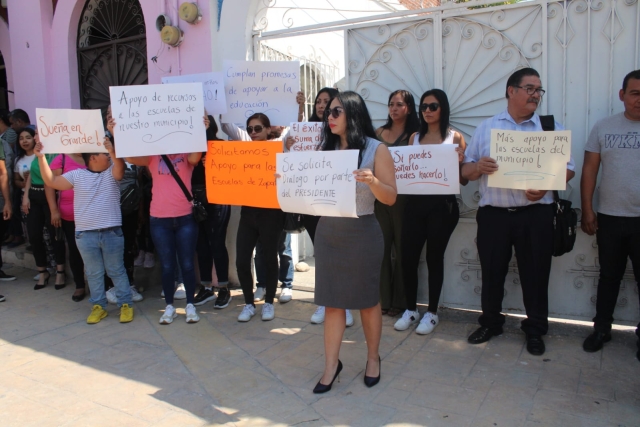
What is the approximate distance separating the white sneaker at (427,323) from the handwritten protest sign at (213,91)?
2.64 m

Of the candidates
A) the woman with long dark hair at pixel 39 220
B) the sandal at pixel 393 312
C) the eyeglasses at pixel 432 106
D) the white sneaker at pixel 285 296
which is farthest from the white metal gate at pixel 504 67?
the woman with long dark hair at pixel 39 220

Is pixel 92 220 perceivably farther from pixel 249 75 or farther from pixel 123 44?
pixel 123 44

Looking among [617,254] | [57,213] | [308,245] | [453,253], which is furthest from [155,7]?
[617,254]

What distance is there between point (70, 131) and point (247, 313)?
231cm

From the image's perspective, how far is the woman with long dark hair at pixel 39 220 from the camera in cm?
585

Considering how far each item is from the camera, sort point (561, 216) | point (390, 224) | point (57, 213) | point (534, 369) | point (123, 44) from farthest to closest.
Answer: point (123, 44) < point (57, 213) < point (390, 224) < point (561, 216) < point (534, 369)

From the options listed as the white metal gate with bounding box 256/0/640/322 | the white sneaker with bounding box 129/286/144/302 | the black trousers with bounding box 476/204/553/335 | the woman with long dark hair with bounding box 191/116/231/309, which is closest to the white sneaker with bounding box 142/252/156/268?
the white sneaker with bounding box 129/286/144/302

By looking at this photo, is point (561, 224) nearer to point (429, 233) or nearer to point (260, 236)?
point (429, 233)

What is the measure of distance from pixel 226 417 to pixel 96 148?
2.85m

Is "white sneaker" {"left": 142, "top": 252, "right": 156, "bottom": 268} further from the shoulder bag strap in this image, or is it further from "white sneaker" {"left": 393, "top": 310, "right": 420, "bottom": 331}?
"white sneaker" {"left": 393, "top": 310, "right": 420, "bottom": 331}

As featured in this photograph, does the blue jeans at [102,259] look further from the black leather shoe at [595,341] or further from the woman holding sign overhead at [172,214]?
the black leather shoe at [595,341]

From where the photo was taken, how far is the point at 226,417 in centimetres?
321

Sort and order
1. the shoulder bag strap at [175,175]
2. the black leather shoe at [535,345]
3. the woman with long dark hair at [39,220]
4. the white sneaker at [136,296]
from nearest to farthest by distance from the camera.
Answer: the black leather shoe at [535,345] → the shoulder bag strap at [175,175] → the white sneaker at [136,296] → the woman with long dark hair at [39,220]

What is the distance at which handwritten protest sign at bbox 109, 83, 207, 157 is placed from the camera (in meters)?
4.49
